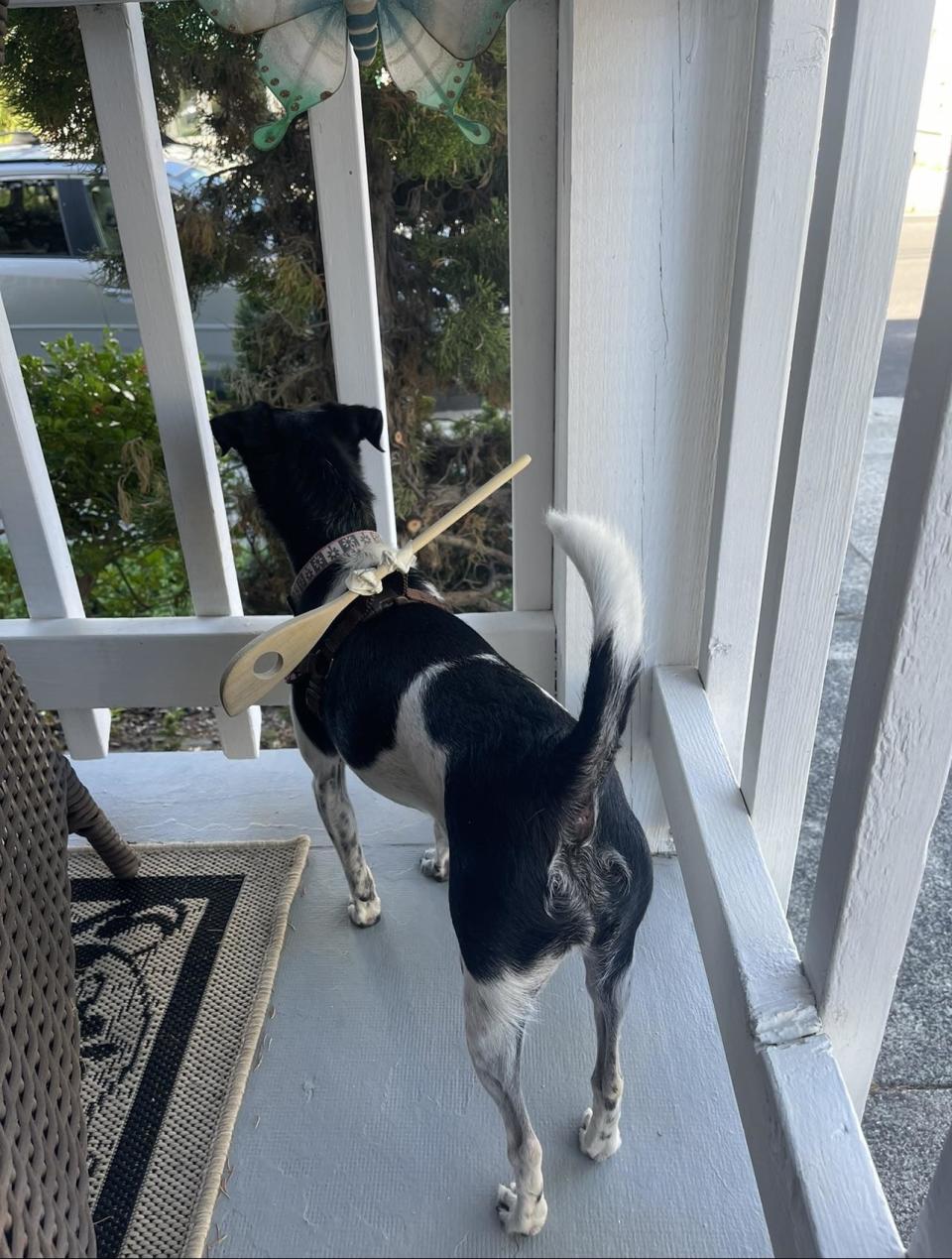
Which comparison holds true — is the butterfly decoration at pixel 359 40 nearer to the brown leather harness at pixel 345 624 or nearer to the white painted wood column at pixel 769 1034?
the brown leather harness at pixel 345 624

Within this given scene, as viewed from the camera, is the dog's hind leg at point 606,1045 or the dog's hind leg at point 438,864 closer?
the dog's hind leg at point 606,1045

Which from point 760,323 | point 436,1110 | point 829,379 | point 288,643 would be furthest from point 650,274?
point 436,1110

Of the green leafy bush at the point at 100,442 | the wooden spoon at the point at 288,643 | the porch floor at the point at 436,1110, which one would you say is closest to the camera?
the porch floor at the point at 436,1110

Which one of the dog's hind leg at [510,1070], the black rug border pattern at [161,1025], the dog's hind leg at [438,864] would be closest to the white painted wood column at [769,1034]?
the dog's hind leg at [510,1070]

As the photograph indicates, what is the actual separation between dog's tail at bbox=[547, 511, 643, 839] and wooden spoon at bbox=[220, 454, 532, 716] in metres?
0.32

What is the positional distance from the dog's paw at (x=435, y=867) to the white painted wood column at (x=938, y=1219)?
90 cm

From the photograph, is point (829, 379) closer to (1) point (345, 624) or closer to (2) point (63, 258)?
(1) point (345, 624)

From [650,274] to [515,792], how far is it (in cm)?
72

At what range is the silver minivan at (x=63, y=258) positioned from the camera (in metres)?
1.43

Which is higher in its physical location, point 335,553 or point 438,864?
point 335,553

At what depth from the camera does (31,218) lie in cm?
147

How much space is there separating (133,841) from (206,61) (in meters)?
1.30

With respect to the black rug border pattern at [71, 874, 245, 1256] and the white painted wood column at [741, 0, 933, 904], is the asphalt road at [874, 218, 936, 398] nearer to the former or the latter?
the white painted wood column at [741, 0, 933, 904]

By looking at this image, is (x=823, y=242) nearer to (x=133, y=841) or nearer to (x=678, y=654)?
(x=678, y=654)
